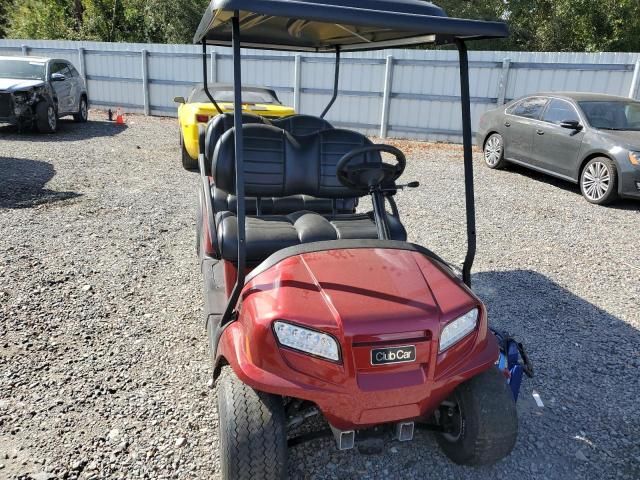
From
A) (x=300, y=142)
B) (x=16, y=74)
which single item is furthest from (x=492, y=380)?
(x=16, y=74)

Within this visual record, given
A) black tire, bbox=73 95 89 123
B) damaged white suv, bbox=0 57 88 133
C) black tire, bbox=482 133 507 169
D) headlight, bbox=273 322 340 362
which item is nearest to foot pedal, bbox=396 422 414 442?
headlight, bbox=273 322 340 362

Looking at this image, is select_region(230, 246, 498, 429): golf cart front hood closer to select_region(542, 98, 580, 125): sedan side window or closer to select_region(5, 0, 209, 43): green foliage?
select_region(542, 98, 580, 125): sedan side window

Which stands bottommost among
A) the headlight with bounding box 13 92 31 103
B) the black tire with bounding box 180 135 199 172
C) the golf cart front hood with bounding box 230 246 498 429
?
the black tire with bounding box 180 135 199 172

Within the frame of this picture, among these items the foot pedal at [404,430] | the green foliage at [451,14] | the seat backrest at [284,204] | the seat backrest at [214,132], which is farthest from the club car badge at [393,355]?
the green foliage at [451,14]

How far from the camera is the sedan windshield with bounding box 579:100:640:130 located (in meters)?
7.46

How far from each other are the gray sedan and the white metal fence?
2841 millimetres

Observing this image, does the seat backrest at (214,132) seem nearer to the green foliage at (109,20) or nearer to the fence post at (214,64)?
the fence post at (214,64)

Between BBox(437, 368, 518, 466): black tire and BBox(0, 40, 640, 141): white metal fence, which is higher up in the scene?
BBox(0, 40, 640, 141): white metal fence

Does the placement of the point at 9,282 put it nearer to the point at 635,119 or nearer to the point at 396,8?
the point at 396,8

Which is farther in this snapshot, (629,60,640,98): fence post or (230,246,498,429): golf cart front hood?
(629,60,640,98): fence post

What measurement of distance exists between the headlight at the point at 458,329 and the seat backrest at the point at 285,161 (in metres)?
1.70

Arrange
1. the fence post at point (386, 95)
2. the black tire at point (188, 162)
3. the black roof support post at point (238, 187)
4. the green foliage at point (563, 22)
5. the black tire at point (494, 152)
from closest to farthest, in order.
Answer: the black roof support post at point (238, 187), the black tire at point (188, 162), the black tire at point (494, 152), the fence post at point (386, 95), the green foliage at point (563, 22)

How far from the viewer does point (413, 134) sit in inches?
486

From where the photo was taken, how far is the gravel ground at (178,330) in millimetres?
2479
